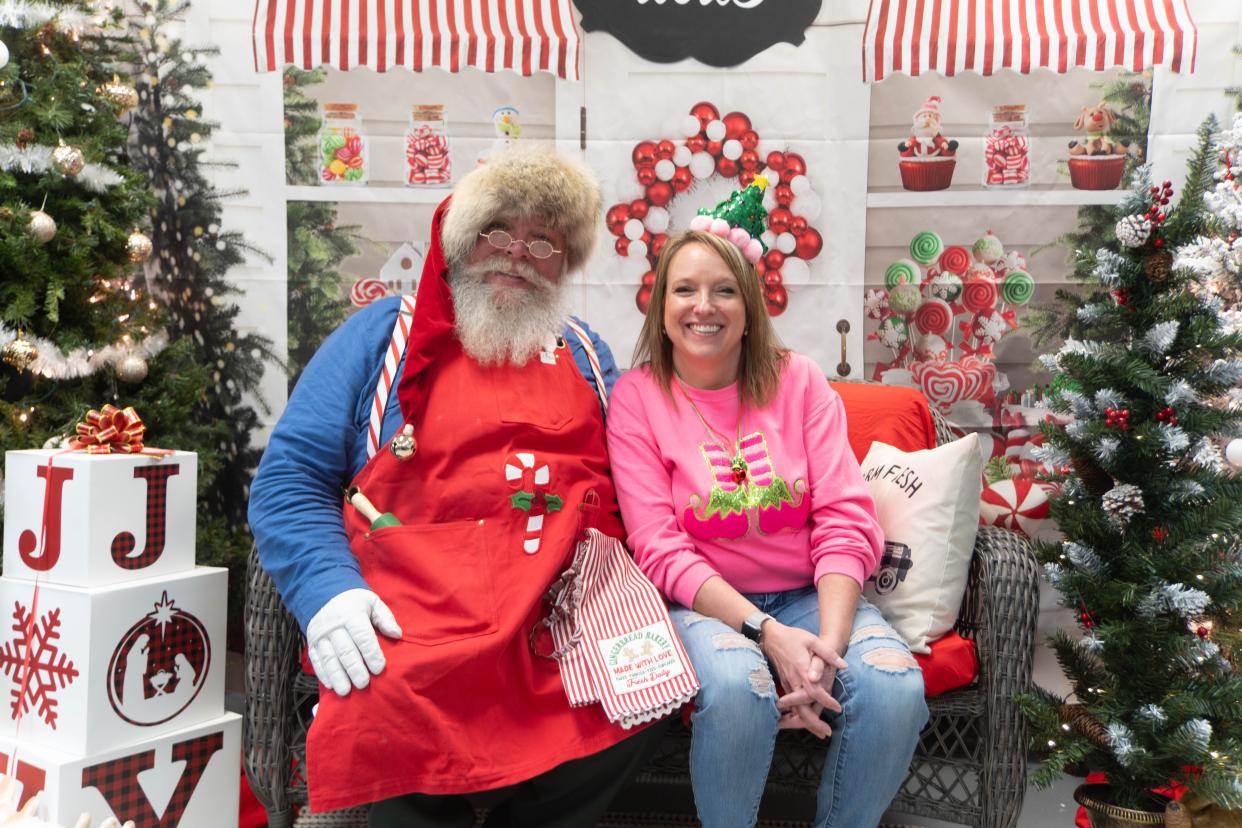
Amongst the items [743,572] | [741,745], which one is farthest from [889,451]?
[741,745]

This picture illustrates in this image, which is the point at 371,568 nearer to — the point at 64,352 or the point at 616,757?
the point at 616,757

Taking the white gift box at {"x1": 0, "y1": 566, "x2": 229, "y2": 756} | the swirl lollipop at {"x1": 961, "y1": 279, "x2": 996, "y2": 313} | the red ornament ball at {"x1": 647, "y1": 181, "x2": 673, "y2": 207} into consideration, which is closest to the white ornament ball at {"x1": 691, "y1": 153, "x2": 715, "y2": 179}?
the red ornament ball at {"x1": 647, "y1": 181, "x2": 673, "y2": 207}

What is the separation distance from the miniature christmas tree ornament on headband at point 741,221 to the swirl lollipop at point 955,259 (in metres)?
1.12

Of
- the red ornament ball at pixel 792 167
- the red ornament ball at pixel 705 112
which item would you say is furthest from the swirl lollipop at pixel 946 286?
the red ornament ball at pixel 705 112

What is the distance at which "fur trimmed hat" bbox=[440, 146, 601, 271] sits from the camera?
7.41 ft

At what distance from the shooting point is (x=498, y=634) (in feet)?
6.15

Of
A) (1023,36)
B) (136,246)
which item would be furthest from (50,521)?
(1023,36)

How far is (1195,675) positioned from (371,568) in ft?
6.42

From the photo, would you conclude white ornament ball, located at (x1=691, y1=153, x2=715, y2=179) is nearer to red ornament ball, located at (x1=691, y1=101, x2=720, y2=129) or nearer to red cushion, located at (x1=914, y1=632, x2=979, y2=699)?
red ornament ball, located at (x1=691, y1=101, x2=720, y2=129)

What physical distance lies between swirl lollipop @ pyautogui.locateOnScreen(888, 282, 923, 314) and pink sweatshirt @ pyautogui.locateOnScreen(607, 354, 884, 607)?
112 cm

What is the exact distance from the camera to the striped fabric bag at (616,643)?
6.15 ft

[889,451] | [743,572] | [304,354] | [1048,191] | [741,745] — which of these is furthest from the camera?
[304,354]

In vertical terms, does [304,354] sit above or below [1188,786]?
above

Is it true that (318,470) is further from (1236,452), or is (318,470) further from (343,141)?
(1236,452)
